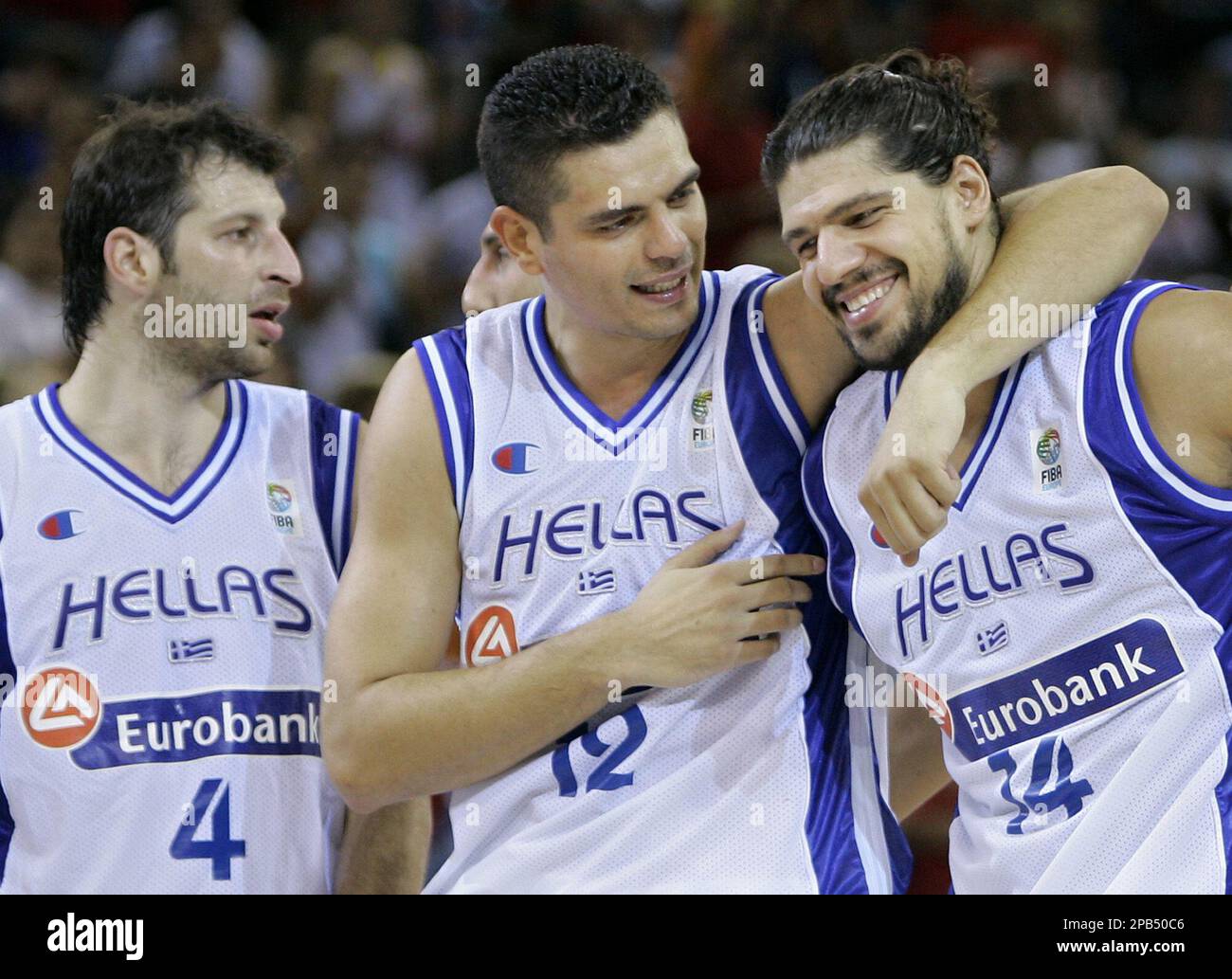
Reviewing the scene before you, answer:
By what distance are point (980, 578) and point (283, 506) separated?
1.57m

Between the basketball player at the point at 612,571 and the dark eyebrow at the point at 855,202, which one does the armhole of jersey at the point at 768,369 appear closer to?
the basketball player at the point at 612,571

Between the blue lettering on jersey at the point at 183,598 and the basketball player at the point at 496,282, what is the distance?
2.84 ft

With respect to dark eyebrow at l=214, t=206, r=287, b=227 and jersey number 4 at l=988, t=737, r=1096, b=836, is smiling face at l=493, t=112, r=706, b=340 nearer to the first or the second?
dark eyebrow at l=214, t=206, r=287, b=227

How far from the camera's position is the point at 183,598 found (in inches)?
138

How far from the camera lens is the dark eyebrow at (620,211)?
327 centimetres

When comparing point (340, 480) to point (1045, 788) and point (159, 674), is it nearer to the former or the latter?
point (159, 674)

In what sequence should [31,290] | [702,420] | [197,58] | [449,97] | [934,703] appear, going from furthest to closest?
[449,97] < [197,58] < [31,290] < [702,420] < [934,703]

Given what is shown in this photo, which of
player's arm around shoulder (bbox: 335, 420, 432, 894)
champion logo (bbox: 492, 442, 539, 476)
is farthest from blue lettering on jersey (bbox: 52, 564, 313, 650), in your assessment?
champion logo (bbox: 492, 442, 539, 476)

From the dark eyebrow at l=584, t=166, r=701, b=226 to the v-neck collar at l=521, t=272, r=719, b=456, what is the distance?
0.81 ft

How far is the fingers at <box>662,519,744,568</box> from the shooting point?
10.4ft

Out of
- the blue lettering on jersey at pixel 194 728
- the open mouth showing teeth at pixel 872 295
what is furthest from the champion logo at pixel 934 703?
the blue lettering on jersey at pixel 194 728

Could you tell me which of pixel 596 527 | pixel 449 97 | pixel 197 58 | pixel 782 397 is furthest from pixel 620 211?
pixel 197 58

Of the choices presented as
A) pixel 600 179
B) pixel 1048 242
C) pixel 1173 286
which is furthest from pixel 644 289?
pixel 1173 286
